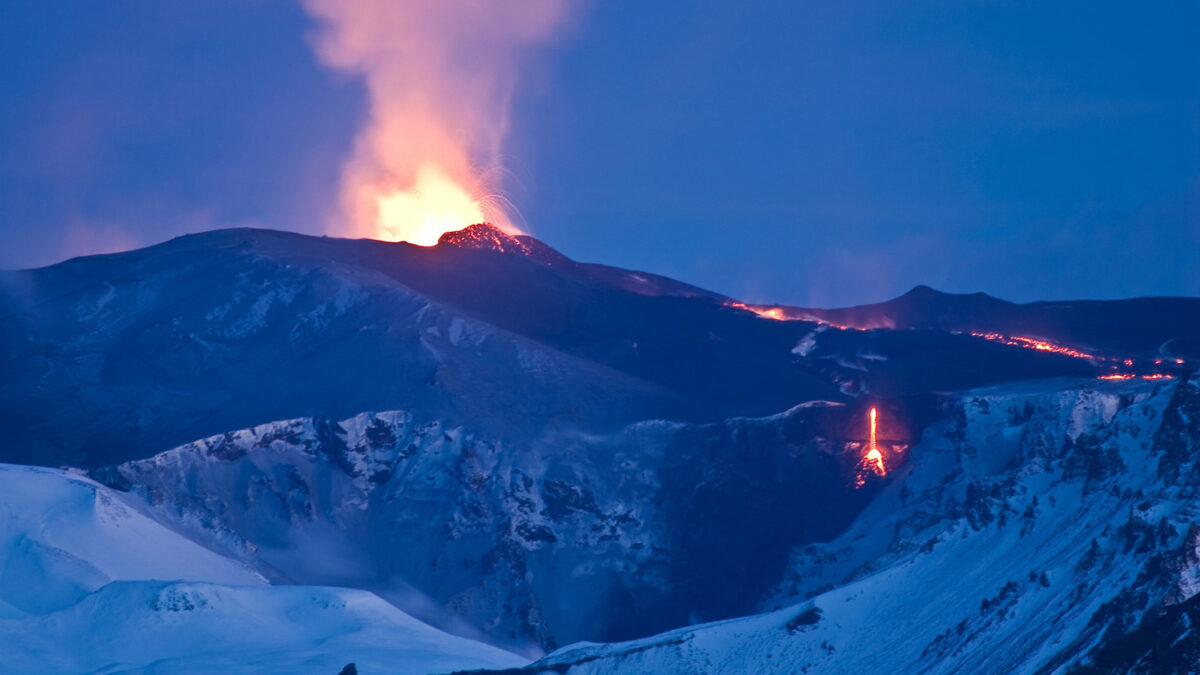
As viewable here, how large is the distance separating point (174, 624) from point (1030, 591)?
45.8 meters

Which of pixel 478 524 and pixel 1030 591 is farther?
pixel 478 524

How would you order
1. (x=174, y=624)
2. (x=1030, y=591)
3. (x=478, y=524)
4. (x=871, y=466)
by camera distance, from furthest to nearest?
1. (x=871, y=466)
2. (x=478, y=524)
3. (x=174, y=624)
4. (x=1030, y=591)

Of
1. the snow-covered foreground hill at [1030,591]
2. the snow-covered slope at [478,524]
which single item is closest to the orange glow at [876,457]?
the snow-covered slope at [478,524]

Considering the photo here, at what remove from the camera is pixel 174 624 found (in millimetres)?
121375

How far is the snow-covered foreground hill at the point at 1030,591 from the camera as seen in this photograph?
98.1m

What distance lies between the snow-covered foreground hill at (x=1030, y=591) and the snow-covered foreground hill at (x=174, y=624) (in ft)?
33.1

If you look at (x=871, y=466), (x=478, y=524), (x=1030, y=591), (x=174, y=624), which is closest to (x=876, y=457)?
(x=871, y=466)

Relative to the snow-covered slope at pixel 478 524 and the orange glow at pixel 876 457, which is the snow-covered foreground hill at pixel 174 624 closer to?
the snow-covered slope at pixel 478 524

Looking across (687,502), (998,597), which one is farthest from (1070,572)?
(687,502)

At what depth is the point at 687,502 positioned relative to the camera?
7849 inches

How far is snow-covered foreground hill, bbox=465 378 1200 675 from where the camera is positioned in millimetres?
98125

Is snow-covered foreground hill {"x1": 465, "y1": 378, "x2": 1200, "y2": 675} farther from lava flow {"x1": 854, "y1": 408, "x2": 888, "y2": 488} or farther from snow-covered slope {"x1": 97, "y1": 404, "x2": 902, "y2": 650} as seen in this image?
lava flow {"x1": 854, "y1": 408, "x2": 888, "y2": 488}

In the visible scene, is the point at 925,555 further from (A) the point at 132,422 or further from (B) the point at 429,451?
(A) the point at 132,422

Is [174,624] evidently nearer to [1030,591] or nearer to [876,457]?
[1030,591]
